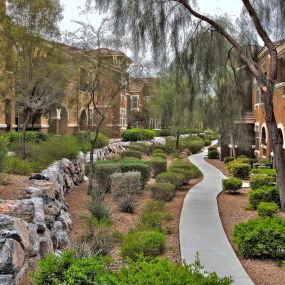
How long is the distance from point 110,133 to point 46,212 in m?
30.7

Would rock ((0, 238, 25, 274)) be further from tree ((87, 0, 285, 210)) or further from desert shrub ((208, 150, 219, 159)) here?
desert shrub ((208, 150, 219, 159))

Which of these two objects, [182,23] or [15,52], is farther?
[15,52]

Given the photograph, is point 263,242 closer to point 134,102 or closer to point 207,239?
point 207,239

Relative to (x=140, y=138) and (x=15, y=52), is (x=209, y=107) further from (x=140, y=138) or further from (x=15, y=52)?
(x=140, y=138)

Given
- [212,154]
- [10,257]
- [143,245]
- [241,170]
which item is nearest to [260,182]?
[241,170]

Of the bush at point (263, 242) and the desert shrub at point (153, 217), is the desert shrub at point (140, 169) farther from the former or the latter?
the bush at point (263, 242)

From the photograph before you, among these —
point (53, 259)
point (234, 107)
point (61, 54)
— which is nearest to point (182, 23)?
point (61, 54)

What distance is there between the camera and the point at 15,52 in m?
17.7

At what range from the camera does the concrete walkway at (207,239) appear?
308 inches

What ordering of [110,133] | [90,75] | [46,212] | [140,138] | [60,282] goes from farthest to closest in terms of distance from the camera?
[140,138], [110,133], [90,75], [46,212], [60,282]

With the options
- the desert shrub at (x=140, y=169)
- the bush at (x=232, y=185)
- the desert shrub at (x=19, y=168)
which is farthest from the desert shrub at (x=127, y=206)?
the bush at (x=232, y=185)

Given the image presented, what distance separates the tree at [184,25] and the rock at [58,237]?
6.61 metres

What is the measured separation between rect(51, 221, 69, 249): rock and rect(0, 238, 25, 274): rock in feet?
8.16

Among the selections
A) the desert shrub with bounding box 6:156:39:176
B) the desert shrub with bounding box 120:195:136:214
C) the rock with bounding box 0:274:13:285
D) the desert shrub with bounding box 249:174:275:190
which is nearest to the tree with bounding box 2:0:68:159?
the desert shrub with bounding box 6:156:39:176
